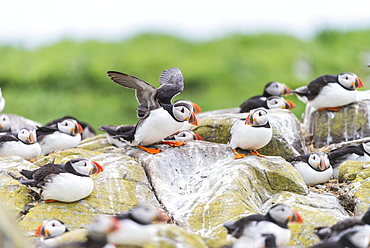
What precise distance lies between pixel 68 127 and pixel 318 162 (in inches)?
134

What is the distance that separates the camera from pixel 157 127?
836 centimetres

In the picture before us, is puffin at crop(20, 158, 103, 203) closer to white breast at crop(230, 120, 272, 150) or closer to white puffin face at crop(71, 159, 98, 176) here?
white puffin face at crop(71, 159, 98, 176)

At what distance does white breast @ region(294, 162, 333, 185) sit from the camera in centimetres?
852

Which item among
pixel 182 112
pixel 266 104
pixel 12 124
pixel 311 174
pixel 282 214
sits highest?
pixel 182 112

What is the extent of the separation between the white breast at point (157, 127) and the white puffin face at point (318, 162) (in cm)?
153

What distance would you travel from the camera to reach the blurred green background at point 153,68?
2297 centimetres

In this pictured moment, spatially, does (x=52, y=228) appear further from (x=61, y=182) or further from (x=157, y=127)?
(x=157, y=127)

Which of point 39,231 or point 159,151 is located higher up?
point 159,151

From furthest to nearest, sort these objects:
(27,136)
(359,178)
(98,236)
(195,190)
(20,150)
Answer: (27,136) → (20,150) → (359,178) → (195,190) → (98,236)

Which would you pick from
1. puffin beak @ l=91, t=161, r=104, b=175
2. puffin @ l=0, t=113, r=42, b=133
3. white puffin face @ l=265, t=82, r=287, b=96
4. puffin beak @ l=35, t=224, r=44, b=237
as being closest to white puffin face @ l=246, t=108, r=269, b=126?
puffin beak @ l=91, t=161, r=104, b=175

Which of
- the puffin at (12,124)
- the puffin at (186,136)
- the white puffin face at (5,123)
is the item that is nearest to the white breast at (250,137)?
the puffin at (186,136)

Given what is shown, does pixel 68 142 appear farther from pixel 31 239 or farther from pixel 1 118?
pixel 31 239

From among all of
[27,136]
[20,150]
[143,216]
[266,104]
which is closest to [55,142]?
[27,136]

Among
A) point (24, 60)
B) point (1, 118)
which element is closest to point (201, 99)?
point (24, 60)
